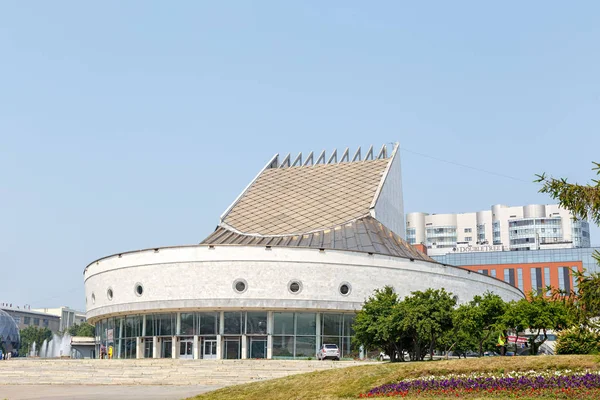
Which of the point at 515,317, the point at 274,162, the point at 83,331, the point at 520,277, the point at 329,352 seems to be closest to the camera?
the point at 515,317

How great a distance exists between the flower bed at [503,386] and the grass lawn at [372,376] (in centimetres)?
48

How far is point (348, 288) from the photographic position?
55.1m

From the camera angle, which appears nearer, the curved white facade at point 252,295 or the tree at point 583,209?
the tree at point 583,209

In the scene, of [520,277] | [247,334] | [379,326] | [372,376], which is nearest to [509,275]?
[520,277]

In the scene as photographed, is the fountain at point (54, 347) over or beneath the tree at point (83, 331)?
beneath

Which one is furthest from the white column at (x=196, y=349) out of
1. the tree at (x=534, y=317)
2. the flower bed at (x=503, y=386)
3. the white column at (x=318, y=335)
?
the flower bed at (x=503, y=386)

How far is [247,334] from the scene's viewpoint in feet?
178

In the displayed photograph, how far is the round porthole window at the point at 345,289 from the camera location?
54.8 meters

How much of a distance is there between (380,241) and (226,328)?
50.3ft

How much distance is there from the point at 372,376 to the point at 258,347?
1165 inches

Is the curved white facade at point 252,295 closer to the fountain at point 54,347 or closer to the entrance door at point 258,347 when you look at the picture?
the entrance door at point 258,347

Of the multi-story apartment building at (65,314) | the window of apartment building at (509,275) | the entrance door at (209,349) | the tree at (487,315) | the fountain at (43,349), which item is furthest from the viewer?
the multi-story apartment building at (65,314)

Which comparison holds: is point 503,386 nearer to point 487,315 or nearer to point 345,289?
point 487,315

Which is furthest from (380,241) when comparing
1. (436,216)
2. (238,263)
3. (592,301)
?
(436,216)
